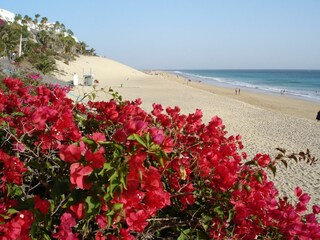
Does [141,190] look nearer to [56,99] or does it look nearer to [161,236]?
[161,236]

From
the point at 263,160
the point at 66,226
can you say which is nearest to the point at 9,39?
the point at 263,160

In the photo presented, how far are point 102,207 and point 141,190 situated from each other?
16 cm

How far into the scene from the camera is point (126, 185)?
1.15 meters

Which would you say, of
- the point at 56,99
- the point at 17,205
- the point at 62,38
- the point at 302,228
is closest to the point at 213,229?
the point at 302,228

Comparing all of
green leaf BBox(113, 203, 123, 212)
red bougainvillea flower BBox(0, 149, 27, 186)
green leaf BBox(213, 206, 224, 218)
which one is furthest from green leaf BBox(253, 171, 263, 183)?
red bougainvillea flower BBox(0, 149, 27, 186)

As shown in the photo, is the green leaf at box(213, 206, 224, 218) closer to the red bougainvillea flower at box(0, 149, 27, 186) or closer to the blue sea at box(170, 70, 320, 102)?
the red bougainvillea flower at box(0, 149, 27, 186)

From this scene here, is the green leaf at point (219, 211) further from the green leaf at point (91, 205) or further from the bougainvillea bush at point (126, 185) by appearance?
the green leaf at point (91, 205)

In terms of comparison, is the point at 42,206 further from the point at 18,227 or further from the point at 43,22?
the point at 43,22

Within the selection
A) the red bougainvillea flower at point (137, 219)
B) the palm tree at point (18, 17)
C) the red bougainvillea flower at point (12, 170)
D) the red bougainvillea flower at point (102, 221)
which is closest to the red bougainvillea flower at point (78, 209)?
the red bougainvillea flower at point (102, 221)

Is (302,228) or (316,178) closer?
(302,228)

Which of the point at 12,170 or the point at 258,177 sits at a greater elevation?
→ the point at 258,177

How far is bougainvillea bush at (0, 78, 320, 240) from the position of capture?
3.80 ft

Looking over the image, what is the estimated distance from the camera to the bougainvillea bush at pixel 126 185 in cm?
116

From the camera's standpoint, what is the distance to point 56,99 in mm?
2463
